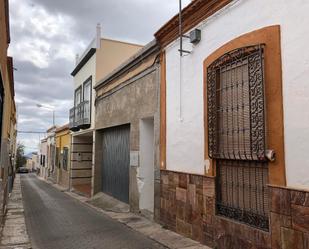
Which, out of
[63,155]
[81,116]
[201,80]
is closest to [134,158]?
[201,80]

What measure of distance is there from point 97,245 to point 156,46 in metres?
4.98

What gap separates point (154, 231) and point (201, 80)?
3.53 meters

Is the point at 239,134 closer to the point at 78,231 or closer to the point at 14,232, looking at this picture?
the point at 78,231

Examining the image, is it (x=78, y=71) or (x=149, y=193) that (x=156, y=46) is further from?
(x=78, y=71)

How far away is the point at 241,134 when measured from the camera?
5.51 meters

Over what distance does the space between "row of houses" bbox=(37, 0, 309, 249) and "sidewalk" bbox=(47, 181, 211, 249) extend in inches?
7.1

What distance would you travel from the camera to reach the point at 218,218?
5902mm

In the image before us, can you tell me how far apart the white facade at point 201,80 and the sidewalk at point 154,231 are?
1396mm

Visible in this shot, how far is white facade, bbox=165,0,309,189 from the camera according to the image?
14.4ft

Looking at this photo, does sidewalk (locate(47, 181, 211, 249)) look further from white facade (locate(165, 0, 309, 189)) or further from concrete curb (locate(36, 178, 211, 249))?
white facade (locate(165, 0, 309, 189))

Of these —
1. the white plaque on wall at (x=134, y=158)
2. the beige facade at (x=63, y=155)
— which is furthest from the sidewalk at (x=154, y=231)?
the beige facade at (x=63, y=155)

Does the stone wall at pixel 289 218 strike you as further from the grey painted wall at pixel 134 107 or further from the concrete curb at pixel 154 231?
the grey painted wall at pixel 134 107

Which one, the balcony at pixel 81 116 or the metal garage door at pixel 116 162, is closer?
the metal garage door at pixel 116 162

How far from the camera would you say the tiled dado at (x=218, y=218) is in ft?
14.2
